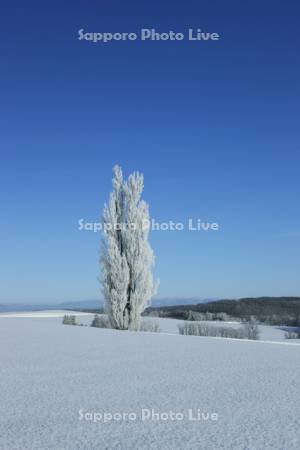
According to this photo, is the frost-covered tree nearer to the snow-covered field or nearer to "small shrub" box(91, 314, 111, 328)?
"small shrub" box(91, 314, 111, 328)

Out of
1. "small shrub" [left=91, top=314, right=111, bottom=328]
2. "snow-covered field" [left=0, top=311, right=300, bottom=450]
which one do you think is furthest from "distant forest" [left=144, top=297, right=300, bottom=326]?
"snow-covered field" [left=0, top=311, right=300, bottom=450]

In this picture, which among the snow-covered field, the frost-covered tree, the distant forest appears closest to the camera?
the snow-covered field

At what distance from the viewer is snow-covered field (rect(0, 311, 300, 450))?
2637mm

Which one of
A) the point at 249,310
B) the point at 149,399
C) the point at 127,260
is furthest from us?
the point at 249,310

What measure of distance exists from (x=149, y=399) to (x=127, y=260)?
9.87 metres

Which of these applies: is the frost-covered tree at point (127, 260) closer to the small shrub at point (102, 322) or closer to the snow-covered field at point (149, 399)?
the small shrub at point (102, 322)

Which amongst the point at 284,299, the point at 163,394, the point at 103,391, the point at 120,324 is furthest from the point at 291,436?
the point at 284,299

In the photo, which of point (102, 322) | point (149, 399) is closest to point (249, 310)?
point (102, 322)

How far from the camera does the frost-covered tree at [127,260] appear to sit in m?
13.2

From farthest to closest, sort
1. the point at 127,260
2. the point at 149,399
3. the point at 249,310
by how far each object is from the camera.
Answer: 1. the point at 249,310
2. the point at 127,260
3. the point at 149,399

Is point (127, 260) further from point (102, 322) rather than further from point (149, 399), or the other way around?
point (149, 399)

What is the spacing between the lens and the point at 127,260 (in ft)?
44.1

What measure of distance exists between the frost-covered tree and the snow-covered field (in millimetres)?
6499

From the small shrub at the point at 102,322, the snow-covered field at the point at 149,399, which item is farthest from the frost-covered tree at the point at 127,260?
the snow-covered field at the point at 149,399
